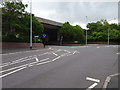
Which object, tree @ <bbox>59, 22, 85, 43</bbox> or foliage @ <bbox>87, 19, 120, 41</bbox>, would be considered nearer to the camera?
tree @ <bbox>59, 22, 85, 43</bbox>

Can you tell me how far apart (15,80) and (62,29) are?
51.5m

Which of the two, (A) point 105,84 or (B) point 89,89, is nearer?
(B) point 89,89

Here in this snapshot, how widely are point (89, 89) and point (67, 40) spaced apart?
5618 cm

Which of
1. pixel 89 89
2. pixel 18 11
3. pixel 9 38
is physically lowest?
pixel 89 89

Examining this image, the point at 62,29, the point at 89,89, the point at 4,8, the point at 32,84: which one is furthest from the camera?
the point at 62,29

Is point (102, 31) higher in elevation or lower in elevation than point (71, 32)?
higher

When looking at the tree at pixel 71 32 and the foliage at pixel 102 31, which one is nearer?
the tree at pixel 71 32

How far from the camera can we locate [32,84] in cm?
670

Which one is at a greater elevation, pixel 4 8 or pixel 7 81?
pixel 4 8

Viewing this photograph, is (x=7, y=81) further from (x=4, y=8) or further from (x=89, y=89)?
(x=4, y=8)

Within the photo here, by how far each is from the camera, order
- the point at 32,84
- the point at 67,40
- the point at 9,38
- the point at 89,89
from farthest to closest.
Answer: the point at 67,40, the point at 9,38, the point at 32,84, the point at 89,89

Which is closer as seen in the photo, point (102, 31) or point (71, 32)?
point (71, 32)

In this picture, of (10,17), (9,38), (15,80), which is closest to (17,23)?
(10,17)

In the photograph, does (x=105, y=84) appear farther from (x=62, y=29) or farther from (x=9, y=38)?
(x=62, y=29)
